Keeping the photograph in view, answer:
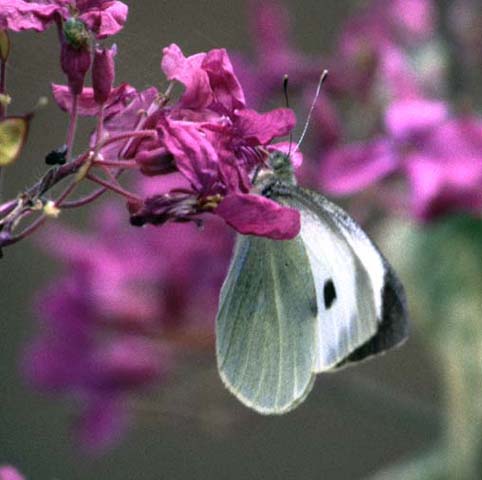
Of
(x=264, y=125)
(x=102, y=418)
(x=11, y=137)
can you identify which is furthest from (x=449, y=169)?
(x=11, y=137)

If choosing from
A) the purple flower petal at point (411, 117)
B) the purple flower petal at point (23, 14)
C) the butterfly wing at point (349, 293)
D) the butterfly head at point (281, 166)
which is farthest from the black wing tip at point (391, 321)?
the purple flower petal at point (411, 117)

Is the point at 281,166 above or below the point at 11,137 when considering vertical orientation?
below

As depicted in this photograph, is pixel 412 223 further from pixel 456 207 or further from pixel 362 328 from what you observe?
pixel 362 328

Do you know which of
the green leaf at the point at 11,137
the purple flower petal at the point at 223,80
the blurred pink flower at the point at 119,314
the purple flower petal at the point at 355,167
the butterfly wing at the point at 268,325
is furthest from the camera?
the blurred pink flower at the point at 119,314

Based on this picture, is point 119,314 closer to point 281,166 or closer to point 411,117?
point 411,117

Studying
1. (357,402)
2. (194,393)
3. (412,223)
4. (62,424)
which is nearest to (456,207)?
(412,223)

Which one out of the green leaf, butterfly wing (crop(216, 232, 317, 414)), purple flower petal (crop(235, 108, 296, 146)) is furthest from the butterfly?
the green leaf

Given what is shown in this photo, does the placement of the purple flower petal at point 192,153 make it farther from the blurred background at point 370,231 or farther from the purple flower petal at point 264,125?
the blurred background at point 370,231
